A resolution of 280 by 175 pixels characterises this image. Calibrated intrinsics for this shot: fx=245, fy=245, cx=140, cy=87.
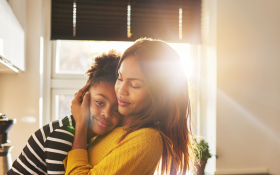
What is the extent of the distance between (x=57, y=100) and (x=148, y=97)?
151cm

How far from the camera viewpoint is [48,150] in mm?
764

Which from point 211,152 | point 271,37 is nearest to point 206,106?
point 211,152

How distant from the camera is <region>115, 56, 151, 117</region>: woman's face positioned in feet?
2.51

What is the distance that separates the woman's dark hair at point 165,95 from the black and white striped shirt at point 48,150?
201 millimetres

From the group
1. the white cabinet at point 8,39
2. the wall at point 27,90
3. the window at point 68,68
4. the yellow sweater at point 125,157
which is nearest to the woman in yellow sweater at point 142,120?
the yellow sweater at point 125,157

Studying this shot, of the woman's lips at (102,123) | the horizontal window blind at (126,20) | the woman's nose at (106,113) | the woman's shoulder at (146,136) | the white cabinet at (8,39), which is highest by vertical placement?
the horizontal window blind at (126,20)

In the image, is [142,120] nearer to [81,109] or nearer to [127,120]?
[127,120]

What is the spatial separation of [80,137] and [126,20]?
1.55m

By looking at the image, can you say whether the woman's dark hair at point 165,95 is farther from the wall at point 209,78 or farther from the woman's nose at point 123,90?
the wall at point 209,78

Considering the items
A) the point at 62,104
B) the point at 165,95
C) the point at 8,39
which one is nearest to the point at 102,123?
the point at 165,95

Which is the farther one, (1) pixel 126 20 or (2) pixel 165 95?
(1) pixel 126 20

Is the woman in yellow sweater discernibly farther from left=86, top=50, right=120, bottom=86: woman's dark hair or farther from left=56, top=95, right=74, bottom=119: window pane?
left=56, top=95, right=74, bottom=119: window pane

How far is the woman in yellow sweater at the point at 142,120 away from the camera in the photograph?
0.73 metres

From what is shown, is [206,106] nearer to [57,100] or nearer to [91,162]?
[57,100]
